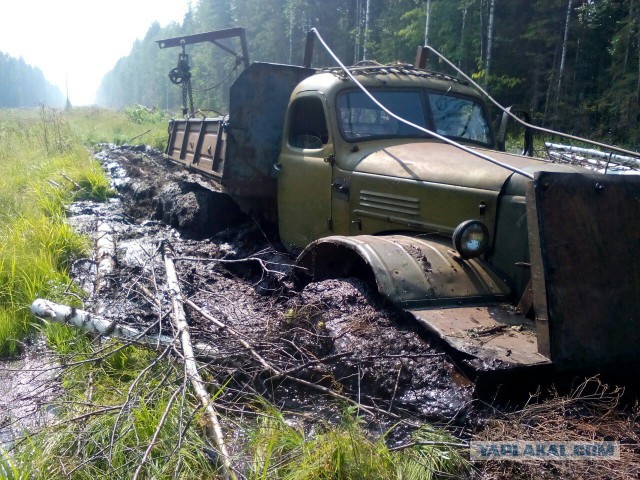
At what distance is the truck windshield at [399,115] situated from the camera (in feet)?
16.0

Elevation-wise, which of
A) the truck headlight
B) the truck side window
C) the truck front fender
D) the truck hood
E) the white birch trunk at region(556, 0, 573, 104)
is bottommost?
the truck front fender

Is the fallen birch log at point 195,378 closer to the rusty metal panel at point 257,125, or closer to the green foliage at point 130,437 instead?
the green foliage at point 130,437

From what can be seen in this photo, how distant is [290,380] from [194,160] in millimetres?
4654

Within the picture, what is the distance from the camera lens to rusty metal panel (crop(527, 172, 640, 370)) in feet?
9.36

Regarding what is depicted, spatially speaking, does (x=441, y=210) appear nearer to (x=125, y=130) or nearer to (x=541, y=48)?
(x=541, y=48)

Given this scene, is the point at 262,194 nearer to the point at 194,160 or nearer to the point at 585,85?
the point at 194,160

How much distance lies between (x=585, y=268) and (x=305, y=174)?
2.72m

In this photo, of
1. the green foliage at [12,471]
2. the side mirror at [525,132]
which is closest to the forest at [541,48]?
the side mirror at [525,132]

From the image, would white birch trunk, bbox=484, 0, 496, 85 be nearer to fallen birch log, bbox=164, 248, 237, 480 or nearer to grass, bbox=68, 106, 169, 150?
grass, bbox=68, 106, 169, 150

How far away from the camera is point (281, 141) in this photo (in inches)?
222

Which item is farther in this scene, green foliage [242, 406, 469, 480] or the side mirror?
the side mirror

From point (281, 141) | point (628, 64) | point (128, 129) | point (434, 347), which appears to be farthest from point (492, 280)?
point (128, 129)

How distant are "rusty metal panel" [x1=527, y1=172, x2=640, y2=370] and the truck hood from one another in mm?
491

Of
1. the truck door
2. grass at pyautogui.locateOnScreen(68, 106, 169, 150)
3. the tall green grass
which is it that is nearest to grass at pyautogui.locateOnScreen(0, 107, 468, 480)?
the tall green grass
